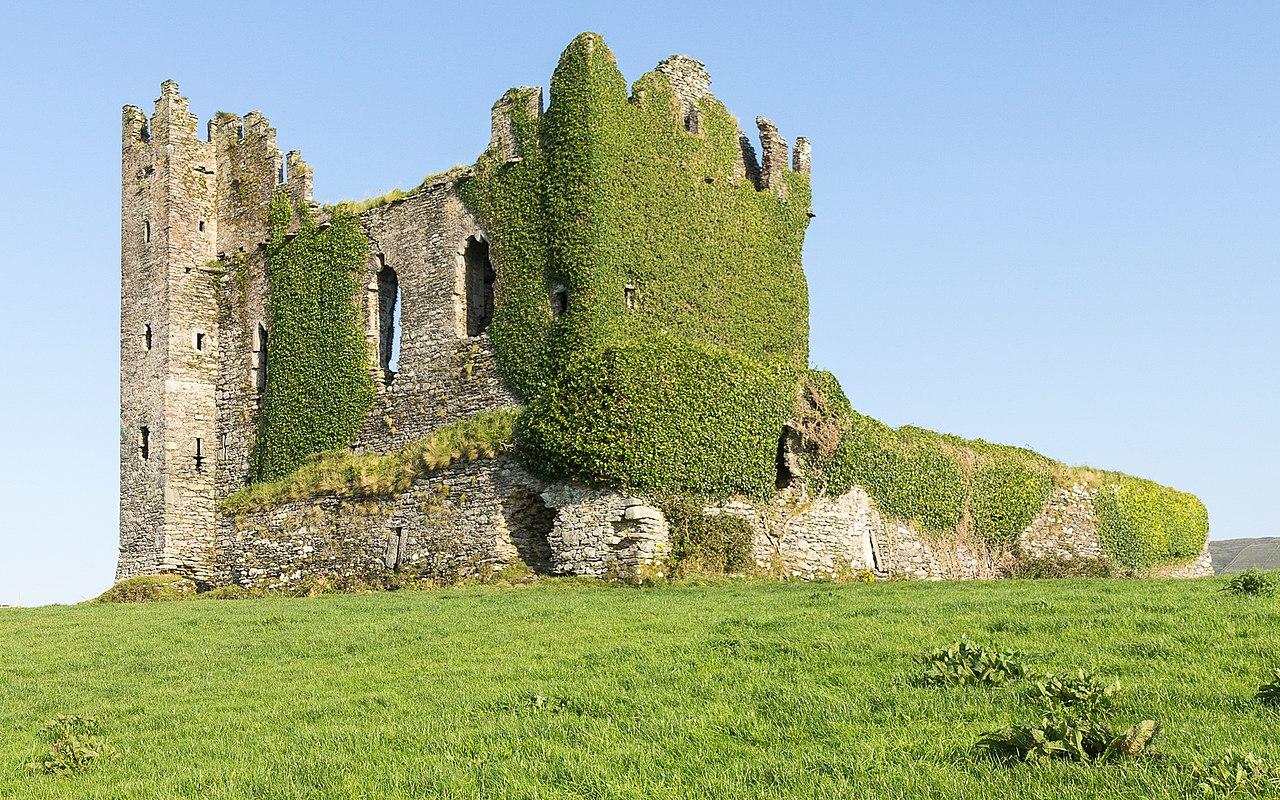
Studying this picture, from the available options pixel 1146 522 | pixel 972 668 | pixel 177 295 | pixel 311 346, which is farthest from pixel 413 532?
pixel 1146 522

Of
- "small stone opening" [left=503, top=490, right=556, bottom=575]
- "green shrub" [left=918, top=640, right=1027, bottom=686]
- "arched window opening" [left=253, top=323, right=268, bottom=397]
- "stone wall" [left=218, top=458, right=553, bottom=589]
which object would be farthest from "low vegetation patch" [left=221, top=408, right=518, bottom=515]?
"green shrub" [left=918, top=640, right=1027, bottom=686]

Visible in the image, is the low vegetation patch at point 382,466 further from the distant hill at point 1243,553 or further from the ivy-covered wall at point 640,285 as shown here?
the distant hill at point 1243,553

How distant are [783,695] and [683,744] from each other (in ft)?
5.58

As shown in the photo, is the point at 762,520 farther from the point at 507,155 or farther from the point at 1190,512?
the point at 1190,512

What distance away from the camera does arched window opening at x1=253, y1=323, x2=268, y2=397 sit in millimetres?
38469

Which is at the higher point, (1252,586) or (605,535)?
(605,535)

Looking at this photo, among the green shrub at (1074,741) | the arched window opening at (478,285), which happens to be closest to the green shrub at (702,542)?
the arched window opening at (478,285)

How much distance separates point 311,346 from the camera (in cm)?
3703

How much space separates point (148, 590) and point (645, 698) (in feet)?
84.7

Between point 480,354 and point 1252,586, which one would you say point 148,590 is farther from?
point 1252,586

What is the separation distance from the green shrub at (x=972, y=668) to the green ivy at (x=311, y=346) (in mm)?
24652

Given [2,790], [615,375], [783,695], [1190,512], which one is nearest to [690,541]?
[615,375]

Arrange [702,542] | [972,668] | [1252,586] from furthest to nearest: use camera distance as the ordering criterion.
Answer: [702,542]
[1252,586]
[972,668]

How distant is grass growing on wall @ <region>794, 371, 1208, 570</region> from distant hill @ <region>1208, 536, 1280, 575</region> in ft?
31.0
